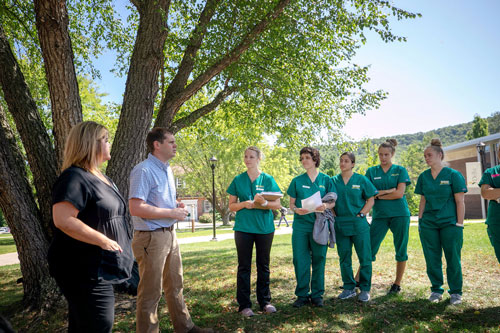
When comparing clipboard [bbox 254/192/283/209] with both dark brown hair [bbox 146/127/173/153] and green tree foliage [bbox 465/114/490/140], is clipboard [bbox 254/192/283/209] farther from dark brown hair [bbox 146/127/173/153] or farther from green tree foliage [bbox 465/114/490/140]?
green tree foliage [bbox 465/114/490/140]

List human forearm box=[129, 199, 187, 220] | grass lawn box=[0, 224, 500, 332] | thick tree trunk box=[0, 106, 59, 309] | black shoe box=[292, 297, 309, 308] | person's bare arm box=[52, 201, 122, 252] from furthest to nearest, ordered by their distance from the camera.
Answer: thick tree trunk box=[0, 106, 59, 309] < black shoe box=[292, 297, 309, 308] < grass lawn box=[0, 224, 500, 332] < human forearm box=[129, 199, 187, 220] < person's bare arm box=[52, 201, 122, 252]

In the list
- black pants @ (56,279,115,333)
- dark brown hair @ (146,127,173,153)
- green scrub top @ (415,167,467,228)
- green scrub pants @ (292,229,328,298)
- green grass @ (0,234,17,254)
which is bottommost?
green grass @ (0,234,17,254)

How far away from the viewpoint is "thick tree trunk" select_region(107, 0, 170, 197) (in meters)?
5.45

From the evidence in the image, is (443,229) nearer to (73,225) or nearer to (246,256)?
(246,256)

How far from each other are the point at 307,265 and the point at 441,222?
1934 mm

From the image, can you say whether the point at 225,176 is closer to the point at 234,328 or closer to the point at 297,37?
the point at 297,37

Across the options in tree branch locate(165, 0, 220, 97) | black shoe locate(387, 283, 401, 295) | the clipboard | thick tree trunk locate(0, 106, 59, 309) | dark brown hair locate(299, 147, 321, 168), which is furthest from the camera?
tree branch locate(165, 0, 220, 97)

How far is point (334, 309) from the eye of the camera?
4.70m

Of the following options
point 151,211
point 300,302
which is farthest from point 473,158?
point 151,211

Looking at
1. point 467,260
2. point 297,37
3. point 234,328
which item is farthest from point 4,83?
point 467,260

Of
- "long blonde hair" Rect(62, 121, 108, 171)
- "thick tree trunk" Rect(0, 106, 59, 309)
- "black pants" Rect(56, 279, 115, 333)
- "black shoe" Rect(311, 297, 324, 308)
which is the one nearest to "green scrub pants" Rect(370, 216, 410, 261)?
"black shoe" Rect(311, 297, 324, 308)

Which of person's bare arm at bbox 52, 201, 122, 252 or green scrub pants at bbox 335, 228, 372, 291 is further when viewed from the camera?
green scrub pants at bbox 335, 228, 372, 291

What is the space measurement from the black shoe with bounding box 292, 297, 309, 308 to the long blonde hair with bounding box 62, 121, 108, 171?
347 centimetres

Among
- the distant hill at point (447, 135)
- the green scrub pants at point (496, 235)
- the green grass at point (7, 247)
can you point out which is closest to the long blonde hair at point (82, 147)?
the green scrub pants at point (496, 235)
